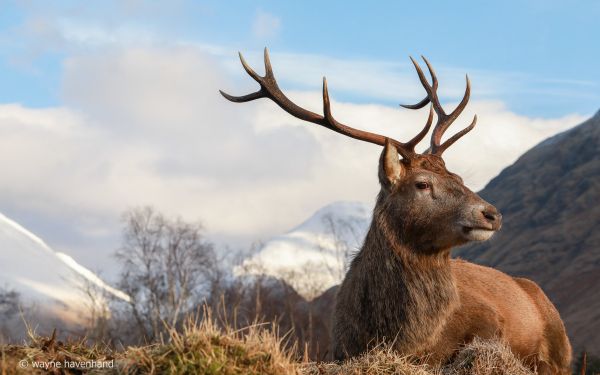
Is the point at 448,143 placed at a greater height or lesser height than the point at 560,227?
lesser

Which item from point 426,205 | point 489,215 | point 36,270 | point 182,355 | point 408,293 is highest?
point 36,270

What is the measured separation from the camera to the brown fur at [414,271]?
9.37m

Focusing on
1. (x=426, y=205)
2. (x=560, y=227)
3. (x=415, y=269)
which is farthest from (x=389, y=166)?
(x=560, y=227)

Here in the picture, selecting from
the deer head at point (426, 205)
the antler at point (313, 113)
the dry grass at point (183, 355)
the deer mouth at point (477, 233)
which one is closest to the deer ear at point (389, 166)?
the deer head at point (426, 205)

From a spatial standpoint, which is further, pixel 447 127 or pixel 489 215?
pixel 447 127

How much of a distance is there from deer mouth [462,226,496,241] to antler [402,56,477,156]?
6.46 feet

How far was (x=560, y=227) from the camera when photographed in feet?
313

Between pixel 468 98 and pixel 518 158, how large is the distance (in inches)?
4845

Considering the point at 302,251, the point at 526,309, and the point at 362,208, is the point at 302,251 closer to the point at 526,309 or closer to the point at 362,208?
the point at 362,208

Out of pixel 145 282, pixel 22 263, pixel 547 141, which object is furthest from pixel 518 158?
pixel 145 282

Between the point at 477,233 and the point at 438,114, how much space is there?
3295 mm

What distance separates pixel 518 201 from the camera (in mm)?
109750

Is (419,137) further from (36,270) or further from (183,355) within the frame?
(36,270)

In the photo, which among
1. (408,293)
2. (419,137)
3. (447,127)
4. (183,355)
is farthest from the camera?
(447,127)
